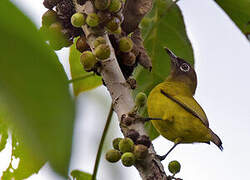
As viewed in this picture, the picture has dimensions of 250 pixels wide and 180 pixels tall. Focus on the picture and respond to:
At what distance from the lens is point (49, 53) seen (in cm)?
41

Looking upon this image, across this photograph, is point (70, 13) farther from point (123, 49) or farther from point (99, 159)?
point (99, 159)

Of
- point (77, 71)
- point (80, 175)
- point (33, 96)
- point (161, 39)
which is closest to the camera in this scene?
point (33, 96)

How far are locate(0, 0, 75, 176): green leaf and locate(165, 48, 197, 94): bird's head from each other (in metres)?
3.66

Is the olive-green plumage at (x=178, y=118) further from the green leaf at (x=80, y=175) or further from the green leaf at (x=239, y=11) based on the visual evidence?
the green leaf at (x=80, y=175)

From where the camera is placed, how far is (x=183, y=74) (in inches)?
177

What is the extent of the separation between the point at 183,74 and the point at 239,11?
73.5 inches

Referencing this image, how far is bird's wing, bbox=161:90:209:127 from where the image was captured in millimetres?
3125

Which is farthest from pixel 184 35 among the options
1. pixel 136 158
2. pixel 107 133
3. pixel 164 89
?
pixel 136 158

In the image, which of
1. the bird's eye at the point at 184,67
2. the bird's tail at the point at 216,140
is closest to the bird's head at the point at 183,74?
the bird's eye at the point at 184,67

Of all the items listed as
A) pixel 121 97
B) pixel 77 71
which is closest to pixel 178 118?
pixel 77 71

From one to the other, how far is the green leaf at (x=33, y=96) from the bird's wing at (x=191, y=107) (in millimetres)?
2779

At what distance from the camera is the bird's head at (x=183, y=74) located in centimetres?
421

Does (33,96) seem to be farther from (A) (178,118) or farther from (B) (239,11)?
(A) (178,118)

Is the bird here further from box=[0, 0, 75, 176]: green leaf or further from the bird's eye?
box=[0, 0, 75, 176]: green leaf
